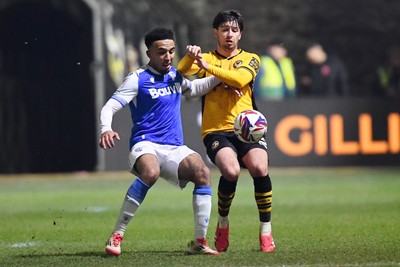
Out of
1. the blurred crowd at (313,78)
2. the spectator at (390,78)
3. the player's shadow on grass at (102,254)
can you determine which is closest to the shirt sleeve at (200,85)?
the player's shadow on grass at (102,254)

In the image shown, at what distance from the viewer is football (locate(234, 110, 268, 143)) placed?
35.1 ft

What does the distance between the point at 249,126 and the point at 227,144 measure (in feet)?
1.01

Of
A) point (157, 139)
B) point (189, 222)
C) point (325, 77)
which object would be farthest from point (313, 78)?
point (157, 139)

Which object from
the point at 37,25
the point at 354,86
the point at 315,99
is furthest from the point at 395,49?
the point at 37,25

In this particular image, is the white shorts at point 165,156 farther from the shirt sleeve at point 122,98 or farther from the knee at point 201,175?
the shirt sleeve at point 122,98

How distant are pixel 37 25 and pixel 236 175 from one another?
13510 mm

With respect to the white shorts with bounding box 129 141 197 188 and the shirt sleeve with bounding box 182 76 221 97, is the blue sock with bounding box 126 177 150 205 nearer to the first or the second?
the white shorts with bounding box 129 141 197 188

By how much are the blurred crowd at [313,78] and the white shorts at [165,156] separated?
1345 cm

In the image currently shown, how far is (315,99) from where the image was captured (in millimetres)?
23812

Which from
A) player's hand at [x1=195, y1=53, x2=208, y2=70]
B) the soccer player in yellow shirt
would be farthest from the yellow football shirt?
player's hand at [x1=195, y1=53, x2=208, y2=70]

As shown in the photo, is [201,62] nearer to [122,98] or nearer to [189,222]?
[122,98]

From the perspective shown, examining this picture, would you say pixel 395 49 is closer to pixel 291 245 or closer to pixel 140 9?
pixel 140 9

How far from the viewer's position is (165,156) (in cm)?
1069

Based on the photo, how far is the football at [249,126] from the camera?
10.7m
